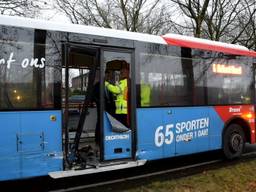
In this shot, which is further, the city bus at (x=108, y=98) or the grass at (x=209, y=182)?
the grass at (x=209, y=182)

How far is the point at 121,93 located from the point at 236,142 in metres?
4.04

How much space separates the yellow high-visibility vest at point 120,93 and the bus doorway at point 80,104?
320 millimetres

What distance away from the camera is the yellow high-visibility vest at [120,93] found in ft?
28.3

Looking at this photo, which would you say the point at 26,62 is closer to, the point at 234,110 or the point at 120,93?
the point at 120,93

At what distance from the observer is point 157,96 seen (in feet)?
30.5

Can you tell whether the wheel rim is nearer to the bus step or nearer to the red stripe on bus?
the red stripe on bus

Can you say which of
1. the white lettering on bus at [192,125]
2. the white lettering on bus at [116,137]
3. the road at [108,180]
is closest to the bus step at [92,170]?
the road at [108,180]

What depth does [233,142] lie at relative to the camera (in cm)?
1111

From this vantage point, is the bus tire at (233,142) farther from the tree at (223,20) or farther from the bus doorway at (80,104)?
the tree at (223,20)

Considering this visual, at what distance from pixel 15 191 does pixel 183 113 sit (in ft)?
13.1

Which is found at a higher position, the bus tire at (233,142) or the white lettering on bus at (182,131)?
the white lettering on bus at (182,131)

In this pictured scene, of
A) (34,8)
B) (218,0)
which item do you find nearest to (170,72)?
(34,8)

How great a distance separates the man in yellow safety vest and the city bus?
0.19 ft

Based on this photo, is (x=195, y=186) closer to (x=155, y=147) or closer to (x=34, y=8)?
(x=155, y=147)
